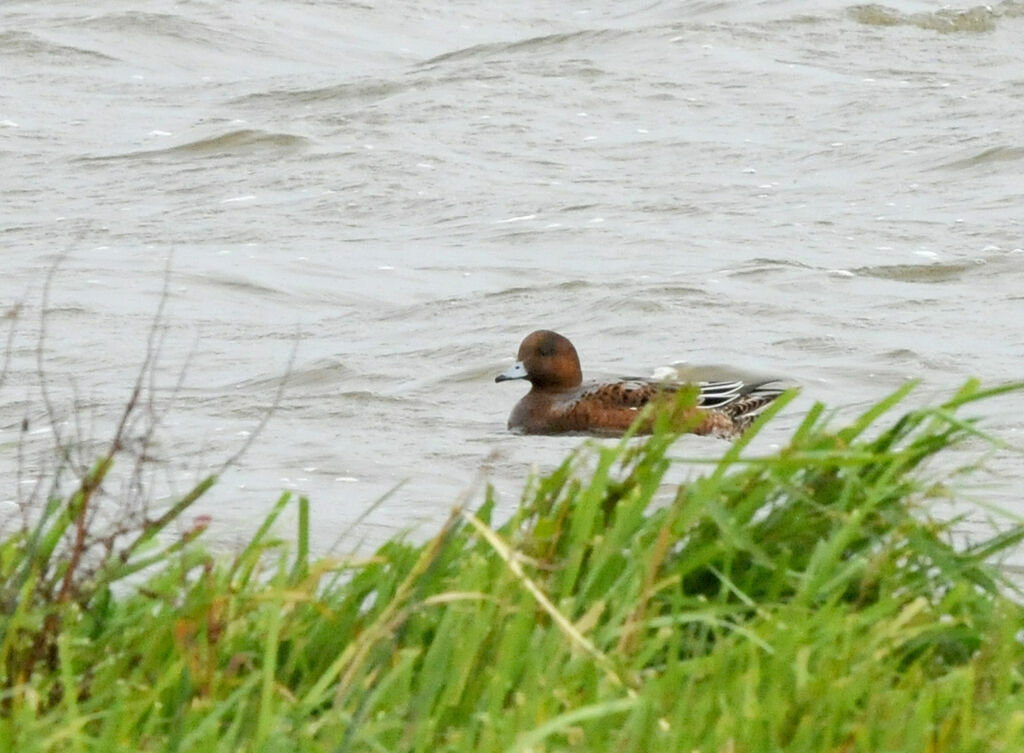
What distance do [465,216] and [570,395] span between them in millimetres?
4358

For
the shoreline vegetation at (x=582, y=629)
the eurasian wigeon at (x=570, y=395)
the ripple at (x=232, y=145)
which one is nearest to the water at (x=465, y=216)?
the ripple at (x=232, y=145)

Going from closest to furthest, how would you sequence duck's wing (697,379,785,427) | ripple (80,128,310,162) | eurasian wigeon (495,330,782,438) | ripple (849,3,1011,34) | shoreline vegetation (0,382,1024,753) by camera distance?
shoreline vegetation (0,382,1024,753) < duck's wing (697,379,785,427) < eurasian wigeon (495,330,782,438) < ripple (80,128,310,162) < ripple (849,3,1011,34)

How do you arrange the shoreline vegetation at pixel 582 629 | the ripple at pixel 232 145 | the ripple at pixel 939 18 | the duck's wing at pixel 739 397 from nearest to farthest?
the shoreline vegetation at pixel 582 629 < the duck's wing at pixel 739 397 < the ripple at pixel 232 145 < the ripple at pixel 939 18

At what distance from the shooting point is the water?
1054cm

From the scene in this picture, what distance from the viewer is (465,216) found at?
1516 cm

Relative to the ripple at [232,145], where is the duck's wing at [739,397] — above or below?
below

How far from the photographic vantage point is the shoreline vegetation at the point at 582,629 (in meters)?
3.48

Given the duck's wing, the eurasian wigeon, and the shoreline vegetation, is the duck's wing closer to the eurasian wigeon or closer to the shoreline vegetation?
the eurasian wigeon

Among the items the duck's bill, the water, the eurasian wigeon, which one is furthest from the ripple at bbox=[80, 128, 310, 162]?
the duck's bill

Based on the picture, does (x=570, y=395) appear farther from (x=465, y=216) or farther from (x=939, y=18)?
(x=939, y=18)

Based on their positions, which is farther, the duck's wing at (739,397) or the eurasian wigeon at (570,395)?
the eurasian wigeon at (570,395)

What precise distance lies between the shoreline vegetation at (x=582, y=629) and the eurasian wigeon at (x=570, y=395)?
20.1 feet

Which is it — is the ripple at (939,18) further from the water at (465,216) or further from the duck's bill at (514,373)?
the duck's bill at (514,373)

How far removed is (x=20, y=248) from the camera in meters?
14.1
